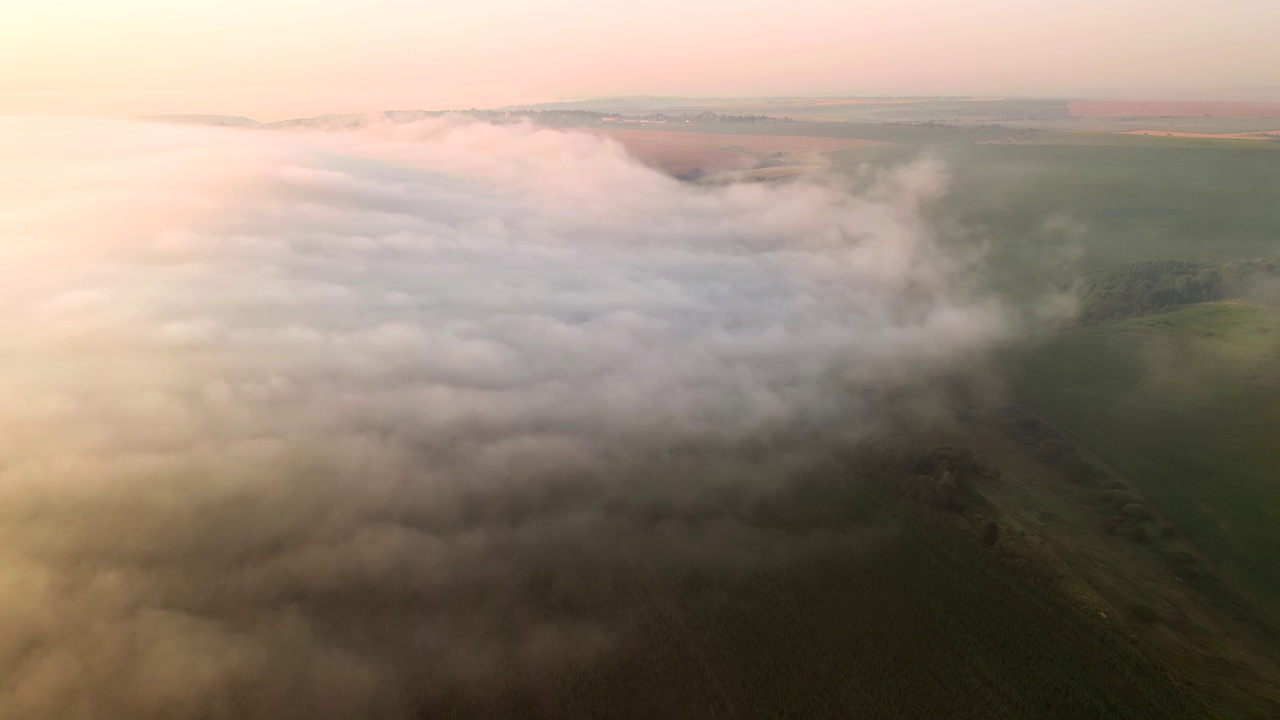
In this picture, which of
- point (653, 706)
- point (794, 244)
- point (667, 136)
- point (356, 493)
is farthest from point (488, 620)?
point (794, 244)

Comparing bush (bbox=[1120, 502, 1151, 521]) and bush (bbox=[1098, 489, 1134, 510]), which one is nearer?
bush (bbox=[1120, 502, 1151, 521])

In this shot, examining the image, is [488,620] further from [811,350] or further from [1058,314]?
[1058,314]

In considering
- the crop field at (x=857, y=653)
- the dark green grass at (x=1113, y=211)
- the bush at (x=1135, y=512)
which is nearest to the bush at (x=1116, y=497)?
the bush at (x=1135, y=512)

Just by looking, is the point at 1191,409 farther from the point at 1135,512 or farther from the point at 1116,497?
the point at 1135,512

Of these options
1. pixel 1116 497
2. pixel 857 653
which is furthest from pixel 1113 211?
pixel 857 653

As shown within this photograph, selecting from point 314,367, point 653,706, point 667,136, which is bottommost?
point 653,706

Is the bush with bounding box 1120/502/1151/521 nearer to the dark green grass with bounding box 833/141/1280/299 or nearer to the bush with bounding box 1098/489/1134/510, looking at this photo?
the bush with bounding box 1098/489/1134/510

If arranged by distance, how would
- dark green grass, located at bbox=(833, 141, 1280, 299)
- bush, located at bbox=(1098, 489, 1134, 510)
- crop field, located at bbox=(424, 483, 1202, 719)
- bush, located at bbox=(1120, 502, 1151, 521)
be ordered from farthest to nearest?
dark green grass, located at bbox=(833, 141, 1280, 299), bush, located at bbox=(1098, 489, 1134, 510), bush, located at bbox=(1120, 502, 1151, 521), crop field, located at bbox=(424, 483, 1202, 719)

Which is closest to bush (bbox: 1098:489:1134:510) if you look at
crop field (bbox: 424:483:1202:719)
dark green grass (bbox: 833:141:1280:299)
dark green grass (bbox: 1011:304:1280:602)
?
dark green grass (bbox: 1011:304:1280:602)
